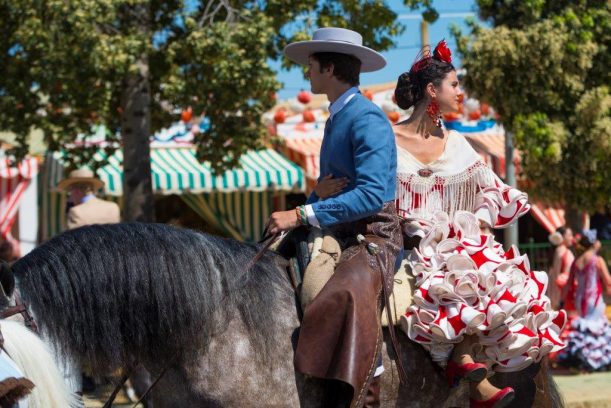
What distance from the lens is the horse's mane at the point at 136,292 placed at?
12.9ft

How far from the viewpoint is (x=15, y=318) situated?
3.73m

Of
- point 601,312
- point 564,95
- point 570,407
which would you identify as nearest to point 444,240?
point 570,407

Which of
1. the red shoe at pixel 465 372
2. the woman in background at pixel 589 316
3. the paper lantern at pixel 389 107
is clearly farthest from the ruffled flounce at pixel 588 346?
the red shoe at pixel 465 372

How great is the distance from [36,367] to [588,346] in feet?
30.4

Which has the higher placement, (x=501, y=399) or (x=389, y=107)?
(x=389, y=107)

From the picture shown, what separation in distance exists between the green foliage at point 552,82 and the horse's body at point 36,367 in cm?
1328

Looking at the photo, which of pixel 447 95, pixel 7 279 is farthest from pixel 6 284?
pixel 447 95

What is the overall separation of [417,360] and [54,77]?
8078 mm

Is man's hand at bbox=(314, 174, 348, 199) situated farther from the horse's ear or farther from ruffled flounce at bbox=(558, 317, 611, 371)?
ruffled flounce at bbox=(558, 317, 611, 371)

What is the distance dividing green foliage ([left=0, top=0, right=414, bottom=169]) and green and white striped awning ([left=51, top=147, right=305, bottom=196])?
10.9ft

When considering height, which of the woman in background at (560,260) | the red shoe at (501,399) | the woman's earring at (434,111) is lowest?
the woman in background at (560,260)

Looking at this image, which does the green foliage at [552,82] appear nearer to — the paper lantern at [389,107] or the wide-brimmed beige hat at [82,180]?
the paper lantern at [389,107]

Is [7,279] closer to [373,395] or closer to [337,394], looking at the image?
[337,394]

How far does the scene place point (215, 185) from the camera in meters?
17.5
